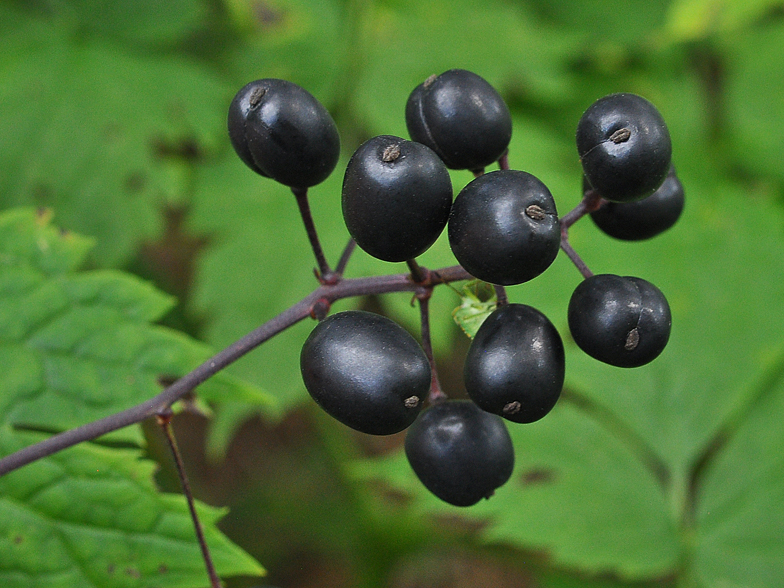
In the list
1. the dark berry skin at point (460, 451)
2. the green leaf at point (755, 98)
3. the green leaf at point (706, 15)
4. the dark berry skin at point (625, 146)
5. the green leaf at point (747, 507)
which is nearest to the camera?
the dark berry skin at point (625, 146)

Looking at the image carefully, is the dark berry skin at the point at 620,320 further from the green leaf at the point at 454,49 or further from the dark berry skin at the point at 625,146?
the green leaf at the point at 454,49

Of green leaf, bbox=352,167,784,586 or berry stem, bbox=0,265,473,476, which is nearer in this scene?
berry stem, bbox=0,265,473,476

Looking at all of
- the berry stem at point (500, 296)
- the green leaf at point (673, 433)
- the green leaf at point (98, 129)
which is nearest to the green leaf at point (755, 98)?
the green leaf at point (673, 433)

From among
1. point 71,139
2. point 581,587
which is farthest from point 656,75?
point 71,139

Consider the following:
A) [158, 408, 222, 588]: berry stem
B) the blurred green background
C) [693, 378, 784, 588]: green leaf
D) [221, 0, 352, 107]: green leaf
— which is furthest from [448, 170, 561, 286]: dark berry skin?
[221, 0, 352, 107]: green leaf

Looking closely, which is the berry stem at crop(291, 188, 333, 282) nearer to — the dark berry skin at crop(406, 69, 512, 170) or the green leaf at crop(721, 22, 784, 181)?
→ the dark berry skin at crop(406, 69, 512, 170)

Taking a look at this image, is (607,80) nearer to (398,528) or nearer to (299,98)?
(398,528)
